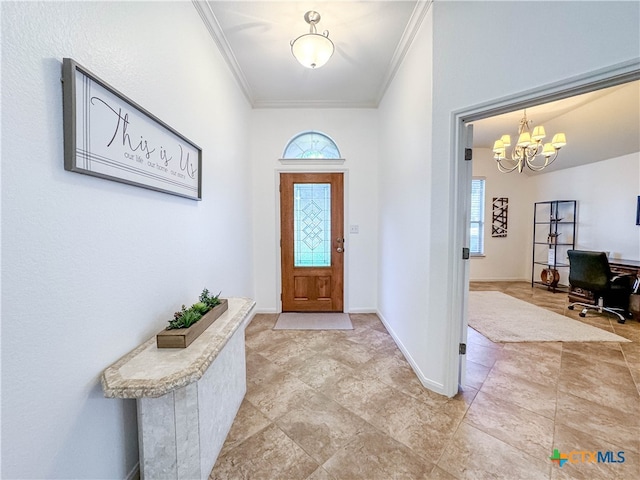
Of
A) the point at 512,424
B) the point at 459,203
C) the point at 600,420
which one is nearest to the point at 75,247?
the point at 459,203

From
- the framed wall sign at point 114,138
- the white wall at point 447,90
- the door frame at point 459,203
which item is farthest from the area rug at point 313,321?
the framed wall sign at point 114,138

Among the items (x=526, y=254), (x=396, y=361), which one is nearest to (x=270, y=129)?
(x=396, y=361)

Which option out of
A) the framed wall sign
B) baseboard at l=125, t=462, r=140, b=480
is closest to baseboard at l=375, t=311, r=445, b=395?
baseboard at l=125, t=462, r=140, b=480

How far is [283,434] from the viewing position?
4.94 feet

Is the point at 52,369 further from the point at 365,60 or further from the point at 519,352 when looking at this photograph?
the point at 519,352

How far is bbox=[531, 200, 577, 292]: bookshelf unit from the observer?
191 inches

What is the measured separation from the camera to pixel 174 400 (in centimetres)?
108

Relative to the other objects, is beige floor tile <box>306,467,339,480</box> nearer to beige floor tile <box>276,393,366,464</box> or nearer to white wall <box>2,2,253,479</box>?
beige floor tile <box>276,393,366,464</box>

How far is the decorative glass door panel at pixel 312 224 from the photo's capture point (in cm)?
355

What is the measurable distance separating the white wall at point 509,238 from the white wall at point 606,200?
2.01 ft

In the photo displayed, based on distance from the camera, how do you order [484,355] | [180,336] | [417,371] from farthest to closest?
[484,355] < [417,371] < [180,336]

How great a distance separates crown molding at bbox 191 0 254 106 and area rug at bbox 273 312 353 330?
9.81 ft

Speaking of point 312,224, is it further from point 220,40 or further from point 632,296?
point 632,296

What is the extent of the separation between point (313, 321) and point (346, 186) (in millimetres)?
1933
